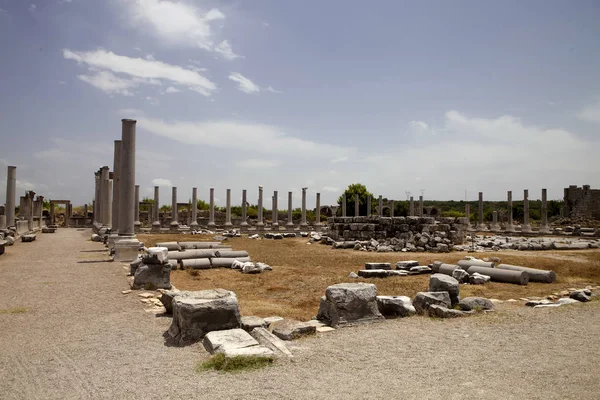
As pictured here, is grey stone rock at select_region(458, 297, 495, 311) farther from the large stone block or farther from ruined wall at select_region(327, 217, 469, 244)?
ruined wall at select_region(327, 217, 469, 244)

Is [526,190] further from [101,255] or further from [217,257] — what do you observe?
[101,255]

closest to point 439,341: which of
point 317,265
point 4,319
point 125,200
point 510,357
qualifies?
point 510,357

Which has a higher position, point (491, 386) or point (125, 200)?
point (125, 200)

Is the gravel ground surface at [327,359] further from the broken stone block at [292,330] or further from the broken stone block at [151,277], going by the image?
the broken stone block at [151,277]

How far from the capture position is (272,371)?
4.65m

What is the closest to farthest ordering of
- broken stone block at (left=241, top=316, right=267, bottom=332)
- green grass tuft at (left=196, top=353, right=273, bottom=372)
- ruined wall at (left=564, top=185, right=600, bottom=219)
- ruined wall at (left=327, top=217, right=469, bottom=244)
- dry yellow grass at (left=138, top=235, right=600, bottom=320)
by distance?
green grass tuft at (left=196, top=353, right=273, bottom=372) < broken stone block at (left=241, top=316, right=267, bottom=332) < dry yellow grass at (left=138, top=235, right=600, bottom=320) < ruined wall at (left=327, top=217, right=469, bottom=244) < ruined wall at (left=564, top=185, right=600, bottom=219)

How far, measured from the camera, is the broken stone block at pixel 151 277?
9.54m

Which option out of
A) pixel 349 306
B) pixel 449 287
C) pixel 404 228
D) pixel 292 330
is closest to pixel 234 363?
pixel 292 330

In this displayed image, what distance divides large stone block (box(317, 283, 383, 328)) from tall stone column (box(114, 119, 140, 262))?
942 cm

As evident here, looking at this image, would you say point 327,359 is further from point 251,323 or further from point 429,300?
point 429,300

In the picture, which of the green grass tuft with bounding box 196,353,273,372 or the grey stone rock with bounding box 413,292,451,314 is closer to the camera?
the green grass tuft with bounding box 196,353,273,372

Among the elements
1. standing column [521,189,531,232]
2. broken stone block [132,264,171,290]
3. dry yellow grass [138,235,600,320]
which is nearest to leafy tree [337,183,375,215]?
standing column [521,189,531,232]

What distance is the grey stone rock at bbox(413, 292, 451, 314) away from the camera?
7.89 m

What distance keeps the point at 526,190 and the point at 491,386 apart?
36026 mm
